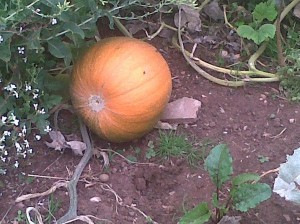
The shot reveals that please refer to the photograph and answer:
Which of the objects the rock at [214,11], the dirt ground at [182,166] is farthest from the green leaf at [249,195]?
the rock at [214,11]

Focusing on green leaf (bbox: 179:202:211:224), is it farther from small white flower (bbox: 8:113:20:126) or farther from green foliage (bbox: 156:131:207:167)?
small white flower (bbox: 8:113:20:126)

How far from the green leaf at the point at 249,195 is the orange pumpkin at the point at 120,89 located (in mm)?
535

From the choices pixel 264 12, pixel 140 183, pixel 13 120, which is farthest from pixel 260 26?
pixel 13 120

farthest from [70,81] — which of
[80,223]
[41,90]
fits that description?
[80,223]

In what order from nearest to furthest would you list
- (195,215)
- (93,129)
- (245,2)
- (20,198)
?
1. (195,215)
2. (20,198)
3. (93,129)
4. (245,2)

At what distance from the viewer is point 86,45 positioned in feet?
10.0

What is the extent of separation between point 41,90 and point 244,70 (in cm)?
98

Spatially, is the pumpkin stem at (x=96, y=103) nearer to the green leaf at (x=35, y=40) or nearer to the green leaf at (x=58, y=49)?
the green leaf at (x=58, y=49)

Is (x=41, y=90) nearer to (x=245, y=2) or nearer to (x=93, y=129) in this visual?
(x=93, y=129)

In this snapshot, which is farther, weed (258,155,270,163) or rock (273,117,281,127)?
rock (273,117,281,127)

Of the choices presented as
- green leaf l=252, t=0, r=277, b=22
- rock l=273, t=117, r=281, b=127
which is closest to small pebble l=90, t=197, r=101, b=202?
rock l=273, t=117, r=281, b=127

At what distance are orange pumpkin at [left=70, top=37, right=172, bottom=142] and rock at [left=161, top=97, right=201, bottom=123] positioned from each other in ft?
0.49

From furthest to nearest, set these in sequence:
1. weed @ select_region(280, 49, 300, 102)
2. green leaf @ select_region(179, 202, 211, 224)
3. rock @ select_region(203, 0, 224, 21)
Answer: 1. rock @ select_region(203, 0, 224, 21)
2. weed @ select_region(280, 49, 300, 102)
3. green leaf @ select_region(179, 202, 211, 224)

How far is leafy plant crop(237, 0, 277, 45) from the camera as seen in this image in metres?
3.40
